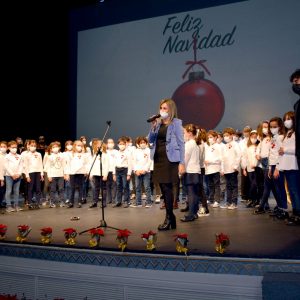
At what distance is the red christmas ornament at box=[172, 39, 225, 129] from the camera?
10883mm

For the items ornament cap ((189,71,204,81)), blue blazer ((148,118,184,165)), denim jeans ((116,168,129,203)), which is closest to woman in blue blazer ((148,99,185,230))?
blue blazer ((148,118,184,165))

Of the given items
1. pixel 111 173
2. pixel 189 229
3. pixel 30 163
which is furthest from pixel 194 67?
pixel 189 229

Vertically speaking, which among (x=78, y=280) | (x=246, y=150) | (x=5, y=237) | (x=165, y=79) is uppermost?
(x=165, y=79)

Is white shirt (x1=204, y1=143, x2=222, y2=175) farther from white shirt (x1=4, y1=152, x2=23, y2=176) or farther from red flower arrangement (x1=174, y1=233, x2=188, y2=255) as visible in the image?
red flower arrangement (x1=174, y1=233, x2=188, y2=255)

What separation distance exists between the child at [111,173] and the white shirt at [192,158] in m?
2.72

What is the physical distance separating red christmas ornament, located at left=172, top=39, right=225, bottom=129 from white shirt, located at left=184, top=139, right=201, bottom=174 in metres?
4.86

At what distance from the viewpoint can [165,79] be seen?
461 inches

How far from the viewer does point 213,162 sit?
25.0 ft

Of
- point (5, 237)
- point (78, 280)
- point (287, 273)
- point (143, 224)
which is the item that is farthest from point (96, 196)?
point (287, 273)

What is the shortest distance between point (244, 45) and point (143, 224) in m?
6.77

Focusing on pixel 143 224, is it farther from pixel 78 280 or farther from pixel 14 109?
pixel 14 109

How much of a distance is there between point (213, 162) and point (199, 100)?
155 inches

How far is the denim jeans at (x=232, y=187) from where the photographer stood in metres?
7.41

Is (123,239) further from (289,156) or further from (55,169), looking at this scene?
(55,169)
